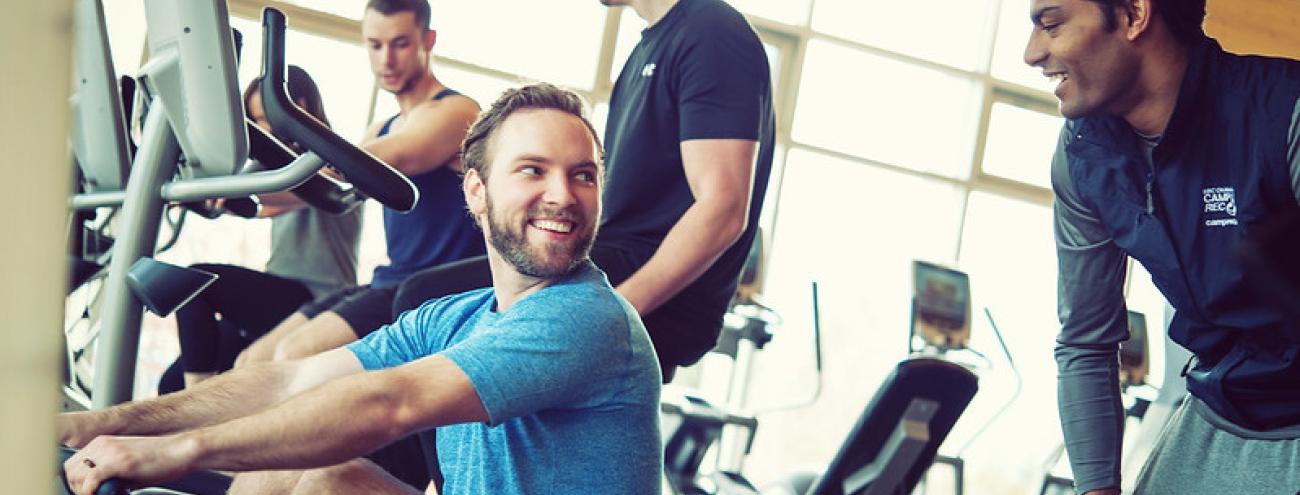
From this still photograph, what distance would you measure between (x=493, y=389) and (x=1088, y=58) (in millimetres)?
975

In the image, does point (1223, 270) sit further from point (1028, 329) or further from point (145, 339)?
point (1028, 329)

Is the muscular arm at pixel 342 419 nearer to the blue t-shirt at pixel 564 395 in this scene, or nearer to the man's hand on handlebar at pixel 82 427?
the blue t-shirt at pixel 564 395

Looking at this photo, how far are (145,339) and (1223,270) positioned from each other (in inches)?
203

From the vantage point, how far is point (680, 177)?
7.06 feet

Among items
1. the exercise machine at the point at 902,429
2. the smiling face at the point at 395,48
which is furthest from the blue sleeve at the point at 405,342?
the exercise machine at the point at 902,429

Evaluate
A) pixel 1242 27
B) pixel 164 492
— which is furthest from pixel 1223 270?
pixel 1242 27

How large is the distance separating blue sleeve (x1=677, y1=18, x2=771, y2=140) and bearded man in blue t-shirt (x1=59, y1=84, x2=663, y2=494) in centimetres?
38

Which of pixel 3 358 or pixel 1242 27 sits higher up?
pixel 1242 27

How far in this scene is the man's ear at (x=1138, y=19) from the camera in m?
1.68

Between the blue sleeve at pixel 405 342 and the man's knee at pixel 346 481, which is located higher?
the blue sleeve at pixel 405 342

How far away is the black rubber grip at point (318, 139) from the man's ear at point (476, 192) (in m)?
0.10

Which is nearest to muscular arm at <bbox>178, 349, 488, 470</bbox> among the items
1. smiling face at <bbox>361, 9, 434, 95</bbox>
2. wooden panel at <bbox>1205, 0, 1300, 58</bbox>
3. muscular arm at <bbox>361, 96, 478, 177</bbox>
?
muscular arm at <bbox>361, 96, 478, 177</bbox>

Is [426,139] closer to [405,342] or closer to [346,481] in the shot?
[405,342]

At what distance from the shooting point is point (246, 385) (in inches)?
63.0
